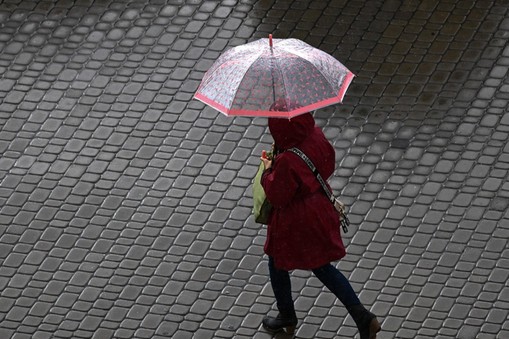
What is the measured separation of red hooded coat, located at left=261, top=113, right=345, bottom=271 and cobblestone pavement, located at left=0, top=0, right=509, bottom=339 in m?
0.81

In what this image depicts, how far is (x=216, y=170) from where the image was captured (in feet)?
33.4

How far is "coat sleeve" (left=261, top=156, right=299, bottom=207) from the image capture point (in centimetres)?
793

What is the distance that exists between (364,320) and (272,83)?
66.1 inches

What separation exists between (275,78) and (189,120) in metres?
2.94

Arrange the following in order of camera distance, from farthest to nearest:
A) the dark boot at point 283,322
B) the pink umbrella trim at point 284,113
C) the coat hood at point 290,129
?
1. the dark boot at point 283,322
2. the coat hood at point 290,129
3. the pink umbrella trim at point 284,113

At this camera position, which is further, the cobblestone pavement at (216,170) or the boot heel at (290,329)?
the cobblestone pavement at (216,170)

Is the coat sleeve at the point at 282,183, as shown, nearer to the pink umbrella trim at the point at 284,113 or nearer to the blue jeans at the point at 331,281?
the pink umbrella trim at the point at 284,113

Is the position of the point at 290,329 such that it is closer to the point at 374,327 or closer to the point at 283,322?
the point at 283,322

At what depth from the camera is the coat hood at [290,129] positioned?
7906mm

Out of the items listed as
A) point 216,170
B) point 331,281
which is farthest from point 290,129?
point 216,170

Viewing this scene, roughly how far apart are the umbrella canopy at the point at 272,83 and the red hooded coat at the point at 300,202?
7.3 inches

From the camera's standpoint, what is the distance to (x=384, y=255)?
928 centimetres

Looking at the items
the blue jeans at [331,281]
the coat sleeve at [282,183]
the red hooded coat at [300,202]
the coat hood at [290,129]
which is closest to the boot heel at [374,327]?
the blue jeans at [331,281]

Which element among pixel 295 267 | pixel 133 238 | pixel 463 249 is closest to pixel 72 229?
pixel 133 238
